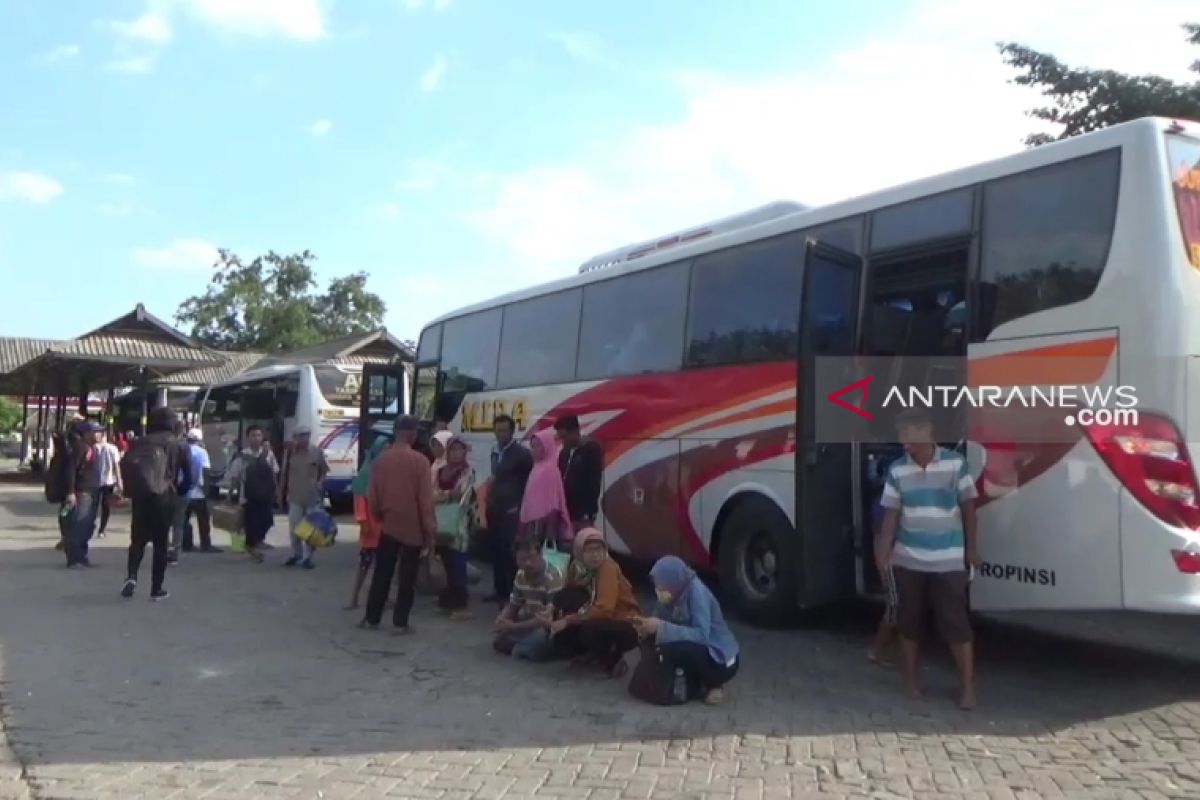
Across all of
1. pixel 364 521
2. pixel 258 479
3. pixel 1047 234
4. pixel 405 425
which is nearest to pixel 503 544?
pixel 364 521

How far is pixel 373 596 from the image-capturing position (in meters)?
9.11

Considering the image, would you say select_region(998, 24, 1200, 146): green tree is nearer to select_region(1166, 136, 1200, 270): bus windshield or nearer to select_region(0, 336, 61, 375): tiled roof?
select_region(1166, 136, 1200, 270): bus windshield

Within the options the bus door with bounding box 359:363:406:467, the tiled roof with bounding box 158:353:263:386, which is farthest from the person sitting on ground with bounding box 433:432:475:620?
the tiled roof with bounding box 158:353:263:386

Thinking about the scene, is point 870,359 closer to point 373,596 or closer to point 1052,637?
point 1052,637

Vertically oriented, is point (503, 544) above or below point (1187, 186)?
below

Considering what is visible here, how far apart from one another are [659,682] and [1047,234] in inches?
142

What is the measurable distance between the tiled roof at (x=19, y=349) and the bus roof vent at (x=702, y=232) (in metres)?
30.9

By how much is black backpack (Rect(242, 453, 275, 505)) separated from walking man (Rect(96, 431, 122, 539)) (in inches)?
60.1

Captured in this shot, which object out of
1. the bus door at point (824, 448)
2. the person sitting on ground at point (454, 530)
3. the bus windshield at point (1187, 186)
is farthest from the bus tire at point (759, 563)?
the bus windshield at point (1187, 186)

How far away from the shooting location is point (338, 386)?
882 inches

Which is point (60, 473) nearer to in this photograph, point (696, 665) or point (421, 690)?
point (421, 690)

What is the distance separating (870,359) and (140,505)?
6.34 meters

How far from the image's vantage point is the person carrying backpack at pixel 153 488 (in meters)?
9.96

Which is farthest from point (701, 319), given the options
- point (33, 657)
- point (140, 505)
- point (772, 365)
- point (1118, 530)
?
point (33, 657)
